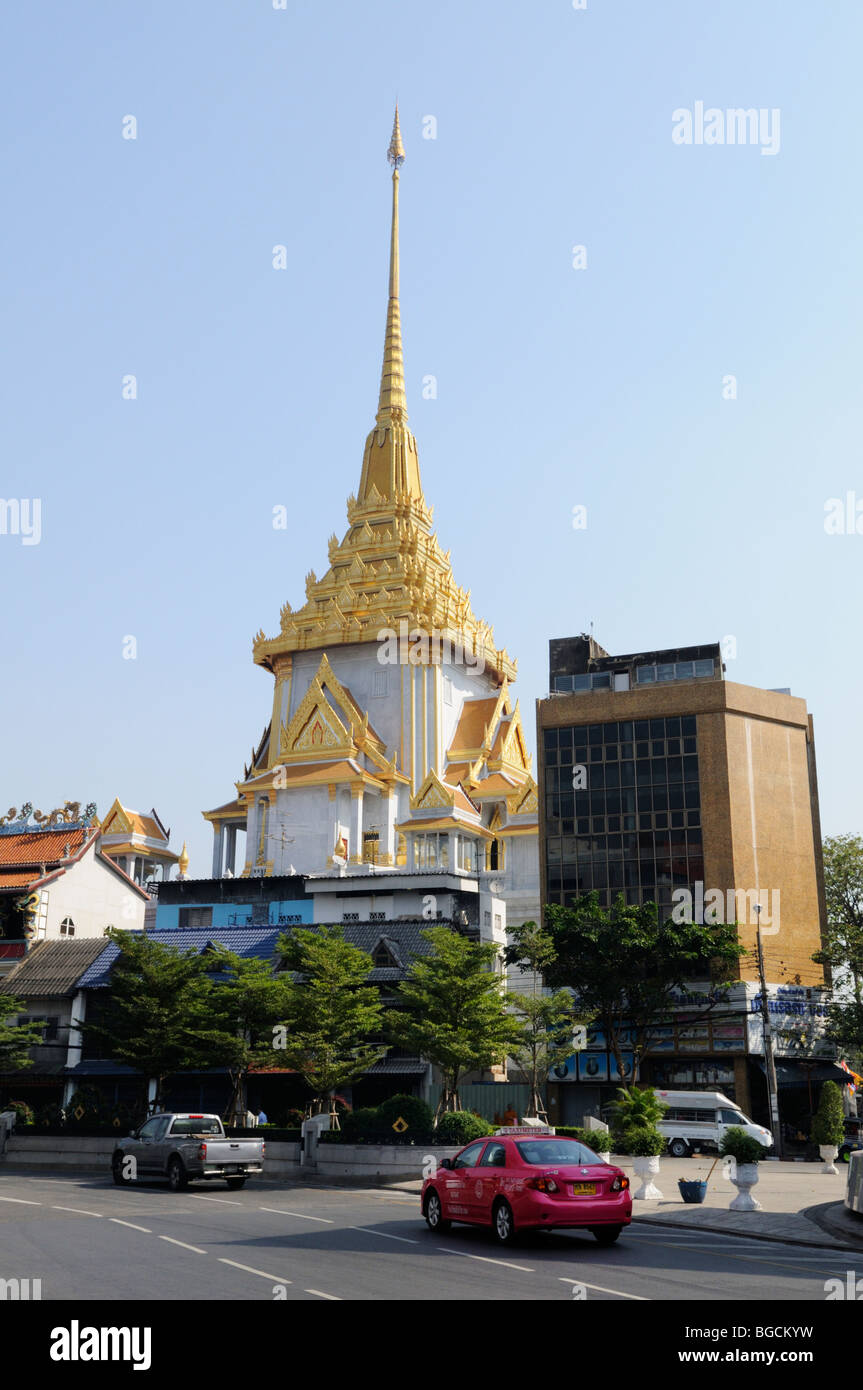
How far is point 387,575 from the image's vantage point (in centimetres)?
8200

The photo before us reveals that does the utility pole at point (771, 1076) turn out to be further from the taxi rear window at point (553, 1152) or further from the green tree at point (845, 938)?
the taxi rear window at point (553, 1152)

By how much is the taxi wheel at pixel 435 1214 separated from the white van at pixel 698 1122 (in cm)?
2519

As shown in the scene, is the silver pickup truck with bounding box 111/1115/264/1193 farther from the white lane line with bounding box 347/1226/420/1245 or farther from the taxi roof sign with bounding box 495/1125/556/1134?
the white lane line with bounding box 347/1226/420/1245

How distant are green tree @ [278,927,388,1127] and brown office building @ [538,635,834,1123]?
17781mm

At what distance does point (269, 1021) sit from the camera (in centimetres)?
3828

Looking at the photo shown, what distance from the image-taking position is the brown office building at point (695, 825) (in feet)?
172

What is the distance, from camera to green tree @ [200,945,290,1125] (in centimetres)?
3697

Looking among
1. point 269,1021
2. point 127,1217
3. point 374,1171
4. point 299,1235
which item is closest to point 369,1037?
point 269,1021

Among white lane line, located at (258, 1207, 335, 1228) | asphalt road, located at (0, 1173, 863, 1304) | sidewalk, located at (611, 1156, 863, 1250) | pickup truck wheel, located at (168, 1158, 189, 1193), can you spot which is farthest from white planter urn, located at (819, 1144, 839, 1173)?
white lane line, located at (258, 1207, 335, 1228)

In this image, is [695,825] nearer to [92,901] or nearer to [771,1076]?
[771,1076]

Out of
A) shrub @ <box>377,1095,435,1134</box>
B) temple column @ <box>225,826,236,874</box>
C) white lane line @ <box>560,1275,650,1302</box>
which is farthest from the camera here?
temple column @ <box>225,826,236,874</box>

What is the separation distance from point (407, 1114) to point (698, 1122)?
14.5 metres
